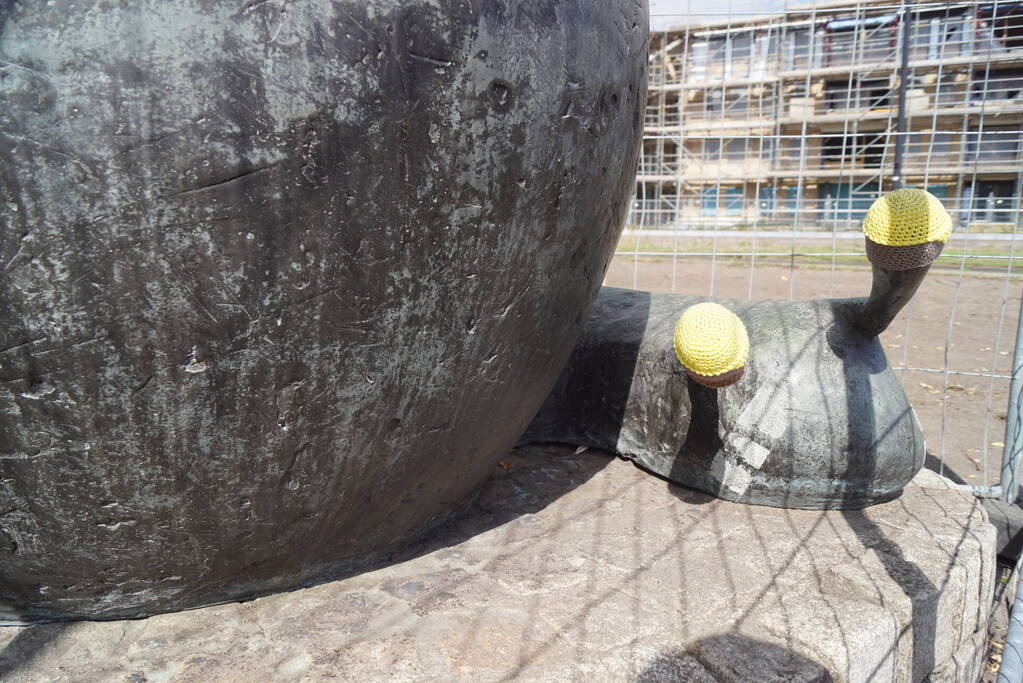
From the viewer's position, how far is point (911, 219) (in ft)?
6.81

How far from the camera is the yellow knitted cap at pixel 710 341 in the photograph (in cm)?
212

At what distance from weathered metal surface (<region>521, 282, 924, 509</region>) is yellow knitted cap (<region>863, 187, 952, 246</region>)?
41 centimetres

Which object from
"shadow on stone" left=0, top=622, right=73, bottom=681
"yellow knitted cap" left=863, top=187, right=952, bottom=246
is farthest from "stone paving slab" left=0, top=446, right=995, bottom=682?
"yellow knitted cap" left=863, top=187, right=952, bottom=246

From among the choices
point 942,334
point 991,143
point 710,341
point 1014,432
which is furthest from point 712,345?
point 991,143

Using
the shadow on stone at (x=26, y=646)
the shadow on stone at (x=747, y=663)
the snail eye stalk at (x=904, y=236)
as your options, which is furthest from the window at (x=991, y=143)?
the shadow on stone at (x=26, y=646)

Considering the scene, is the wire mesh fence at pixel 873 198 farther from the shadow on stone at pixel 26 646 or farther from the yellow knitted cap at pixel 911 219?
the shadow on stone at pixel 26 646

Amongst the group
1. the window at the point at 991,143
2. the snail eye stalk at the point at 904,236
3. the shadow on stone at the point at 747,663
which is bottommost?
the shadow on stone at the point at 747,663

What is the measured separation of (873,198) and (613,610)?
10.5 m

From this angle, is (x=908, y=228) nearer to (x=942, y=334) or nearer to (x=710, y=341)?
(x=710, y=341)

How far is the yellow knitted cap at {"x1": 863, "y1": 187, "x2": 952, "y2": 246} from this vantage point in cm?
206

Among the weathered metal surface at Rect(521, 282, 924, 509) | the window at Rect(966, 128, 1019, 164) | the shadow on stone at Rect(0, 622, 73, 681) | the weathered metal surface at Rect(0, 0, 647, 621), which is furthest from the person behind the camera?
the window at Rect(966, 128, 1019, 164)

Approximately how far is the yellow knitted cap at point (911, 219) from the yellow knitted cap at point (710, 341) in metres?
0.50

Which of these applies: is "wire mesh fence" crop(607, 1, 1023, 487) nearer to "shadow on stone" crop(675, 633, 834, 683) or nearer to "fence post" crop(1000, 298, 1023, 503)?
"fence post" crop(1000, 298, 1023, 503)

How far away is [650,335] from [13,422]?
205cm
